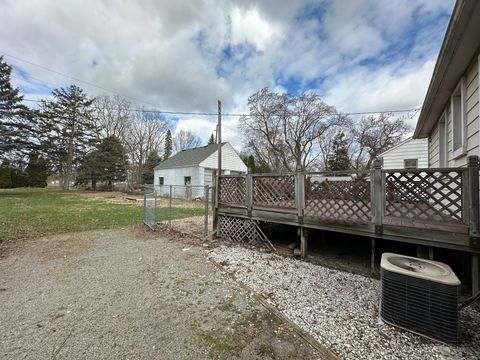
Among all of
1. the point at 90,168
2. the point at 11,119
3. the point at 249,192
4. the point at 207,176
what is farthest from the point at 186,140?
the point at 249,192

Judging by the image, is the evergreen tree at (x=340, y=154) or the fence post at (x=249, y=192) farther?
the evergreen tree at (x=340, y=154)

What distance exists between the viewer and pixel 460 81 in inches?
138

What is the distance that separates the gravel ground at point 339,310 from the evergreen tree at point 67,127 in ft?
89.7

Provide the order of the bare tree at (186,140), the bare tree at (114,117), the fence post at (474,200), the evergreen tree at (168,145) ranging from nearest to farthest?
the fence post at (474,200), the bare tree at (114,117), the bare tree at (186,140), the evergreen tree at (168,145)

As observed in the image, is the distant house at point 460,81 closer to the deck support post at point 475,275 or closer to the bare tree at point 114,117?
the deck support post at point 475,275

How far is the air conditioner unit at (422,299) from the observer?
2084 millimetres

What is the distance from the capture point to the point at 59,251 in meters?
5.01

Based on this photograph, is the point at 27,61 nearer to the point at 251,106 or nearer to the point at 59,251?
the point at 59,251

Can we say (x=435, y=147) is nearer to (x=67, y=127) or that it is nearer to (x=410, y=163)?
(x=410, y=163)

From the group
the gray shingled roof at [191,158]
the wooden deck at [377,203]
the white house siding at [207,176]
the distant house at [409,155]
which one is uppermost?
the gray shingled roof at [191,158]

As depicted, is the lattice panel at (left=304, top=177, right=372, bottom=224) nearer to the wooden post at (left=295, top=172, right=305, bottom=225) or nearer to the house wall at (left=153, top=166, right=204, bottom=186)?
the wooden post at (left=295, top=172, right=305, bottom=225)

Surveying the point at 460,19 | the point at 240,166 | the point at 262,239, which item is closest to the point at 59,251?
the point at 262,239

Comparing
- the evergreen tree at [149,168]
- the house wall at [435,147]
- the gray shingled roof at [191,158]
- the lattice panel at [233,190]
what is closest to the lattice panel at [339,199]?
the lattice panel at [233,190]

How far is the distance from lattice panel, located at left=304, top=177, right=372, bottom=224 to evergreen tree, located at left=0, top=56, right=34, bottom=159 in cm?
2406
